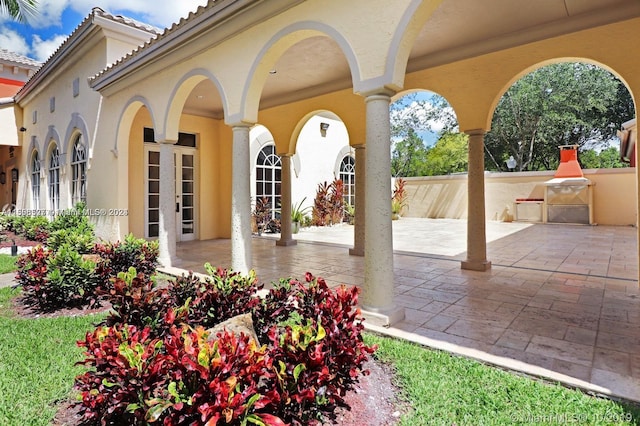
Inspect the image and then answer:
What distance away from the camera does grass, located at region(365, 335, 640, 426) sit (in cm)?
244

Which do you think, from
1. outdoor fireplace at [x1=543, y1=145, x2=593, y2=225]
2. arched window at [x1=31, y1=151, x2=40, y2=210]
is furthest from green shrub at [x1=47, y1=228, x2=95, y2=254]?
outdoor fireplace at [x1=543, y1=145, x2=593, y2=225]

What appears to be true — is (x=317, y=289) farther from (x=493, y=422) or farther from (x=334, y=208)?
(x=334, y=208)

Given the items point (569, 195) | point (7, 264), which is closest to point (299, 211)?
point (7, 264)

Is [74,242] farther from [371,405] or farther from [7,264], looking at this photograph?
[371,405]

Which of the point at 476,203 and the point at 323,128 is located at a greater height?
the point at 323,128

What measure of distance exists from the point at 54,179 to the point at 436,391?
14.8 m

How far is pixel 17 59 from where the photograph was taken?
16859 mm

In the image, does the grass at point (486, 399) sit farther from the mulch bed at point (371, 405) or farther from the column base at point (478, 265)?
the column base at point (478, 265)

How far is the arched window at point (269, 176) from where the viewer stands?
13633 millimetres

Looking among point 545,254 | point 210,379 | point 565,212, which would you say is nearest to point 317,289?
point 210,379

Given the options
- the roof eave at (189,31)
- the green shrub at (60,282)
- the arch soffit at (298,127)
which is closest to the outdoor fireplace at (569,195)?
the arch soffit at (298,127)

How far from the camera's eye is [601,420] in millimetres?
2389

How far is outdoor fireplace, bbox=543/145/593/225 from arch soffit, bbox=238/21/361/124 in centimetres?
1427

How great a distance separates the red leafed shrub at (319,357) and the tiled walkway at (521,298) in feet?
3.60
